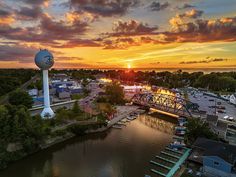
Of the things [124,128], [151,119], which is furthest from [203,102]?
[124,128]

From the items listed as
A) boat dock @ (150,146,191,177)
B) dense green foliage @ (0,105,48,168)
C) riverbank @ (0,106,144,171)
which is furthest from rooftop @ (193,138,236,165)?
dense green foliage @ (0,105,48,168)

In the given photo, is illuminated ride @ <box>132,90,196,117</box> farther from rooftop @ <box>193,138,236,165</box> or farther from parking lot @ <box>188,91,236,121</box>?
rooftop @ <box>193,138,236,165</box>

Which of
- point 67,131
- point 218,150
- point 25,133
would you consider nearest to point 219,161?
point 218,150

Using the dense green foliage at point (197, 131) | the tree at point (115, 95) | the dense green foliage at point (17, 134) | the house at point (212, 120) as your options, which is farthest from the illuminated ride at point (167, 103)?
the dense green foliage at point (17, 134)

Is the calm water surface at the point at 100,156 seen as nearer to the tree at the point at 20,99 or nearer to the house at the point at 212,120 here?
the house at the point at 212,120

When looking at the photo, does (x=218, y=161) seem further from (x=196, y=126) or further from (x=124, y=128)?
(x=124, y=128)

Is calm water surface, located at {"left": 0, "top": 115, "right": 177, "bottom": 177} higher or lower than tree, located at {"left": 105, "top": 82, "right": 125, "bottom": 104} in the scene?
lower
